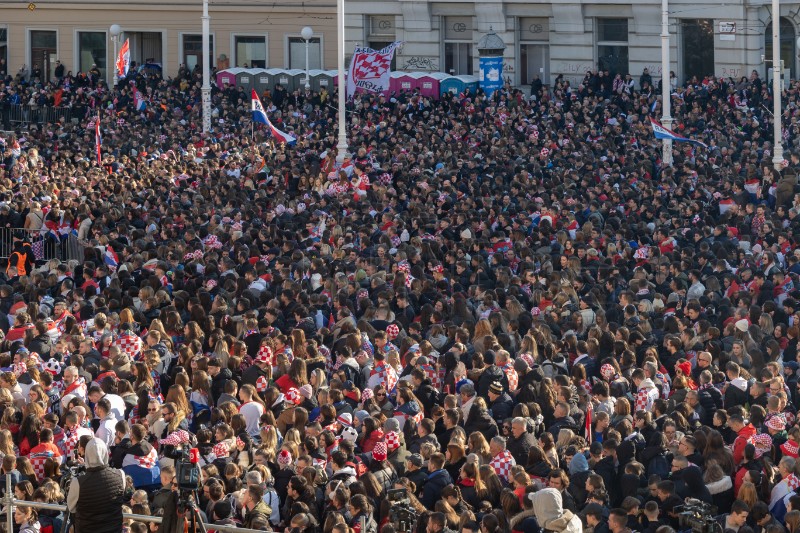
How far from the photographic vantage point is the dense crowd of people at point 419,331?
1373 cm

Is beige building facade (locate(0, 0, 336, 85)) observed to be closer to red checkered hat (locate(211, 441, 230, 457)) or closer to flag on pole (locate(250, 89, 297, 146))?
flag on pole (locate(250, 89, 297, 146))

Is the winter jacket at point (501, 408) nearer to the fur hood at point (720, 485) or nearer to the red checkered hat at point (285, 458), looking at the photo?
the red checkered hat at point (285, 458)

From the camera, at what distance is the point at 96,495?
11.8m

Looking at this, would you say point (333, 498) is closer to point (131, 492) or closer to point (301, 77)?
point (131, 492)

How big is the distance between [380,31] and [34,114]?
11410 millimetres

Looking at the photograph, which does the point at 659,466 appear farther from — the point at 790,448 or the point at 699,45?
the point at 699,45

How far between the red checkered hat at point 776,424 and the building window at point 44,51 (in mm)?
45411

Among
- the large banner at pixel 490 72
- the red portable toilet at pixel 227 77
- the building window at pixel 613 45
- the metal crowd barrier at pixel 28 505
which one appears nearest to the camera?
the metal crowd barrier at pixel 28 505

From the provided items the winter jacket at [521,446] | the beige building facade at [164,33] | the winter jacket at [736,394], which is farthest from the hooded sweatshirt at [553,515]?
the beige building facade at [164,33]

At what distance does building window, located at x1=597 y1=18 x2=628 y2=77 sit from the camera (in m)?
48.8

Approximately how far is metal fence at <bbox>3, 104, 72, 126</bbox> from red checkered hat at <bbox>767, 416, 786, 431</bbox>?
118ft

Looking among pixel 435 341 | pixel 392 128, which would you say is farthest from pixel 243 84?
pixel 435 341

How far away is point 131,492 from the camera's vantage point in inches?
526

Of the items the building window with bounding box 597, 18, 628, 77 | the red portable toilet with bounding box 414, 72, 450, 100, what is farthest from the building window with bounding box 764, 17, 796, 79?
the red portable toilet with bounding box 414, 72, 450, 100
